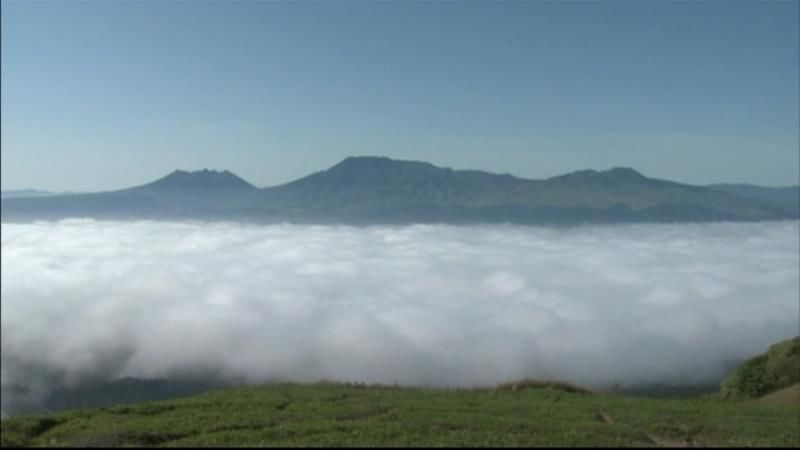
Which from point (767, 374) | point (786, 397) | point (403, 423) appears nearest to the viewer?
point (403, 423)

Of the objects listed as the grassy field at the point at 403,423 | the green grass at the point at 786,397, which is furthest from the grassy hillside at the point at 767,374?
the grassy field at the point at 403,423

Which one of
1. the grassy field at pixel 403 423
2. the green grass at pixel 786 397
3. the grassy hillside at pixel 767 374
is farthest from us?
the grassy hillside at pixel 767 374

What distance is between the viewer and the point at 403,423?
986 inches

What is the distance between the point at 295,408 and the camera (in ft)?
99.7

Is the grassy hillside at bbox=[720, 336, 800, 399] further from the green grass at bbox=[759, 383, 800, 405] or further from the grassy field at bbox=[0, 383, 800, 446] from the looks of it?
the grassy field at bbox=[0, 383, 800, 446]

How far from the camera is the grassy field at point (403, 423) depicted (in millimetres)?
22438

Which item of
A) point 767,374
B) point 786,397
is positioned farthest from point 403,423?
point 767,374

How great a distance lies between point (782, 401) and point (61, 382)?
198 m

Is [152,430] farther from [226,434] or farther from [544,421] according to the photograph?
[544,421]

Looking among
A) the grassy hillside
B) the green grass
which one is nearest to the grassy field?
the green grass

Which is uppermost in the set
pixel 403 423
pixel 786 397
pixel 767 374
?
pixel 403 423

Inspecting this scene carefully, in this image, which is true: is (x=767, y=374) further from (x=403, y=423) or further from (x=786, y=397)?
(x=403, y=423)

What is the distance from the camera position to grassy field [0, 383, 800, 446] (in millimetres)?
22438

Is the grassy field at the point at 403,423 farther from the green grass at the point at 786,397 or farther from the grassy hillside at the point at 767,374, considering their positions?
the grassy hillside at the point at 767,374
